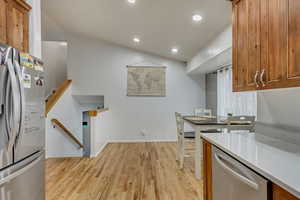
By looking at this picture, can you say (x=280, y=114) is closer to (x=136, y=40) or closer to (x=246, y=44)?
(x=246, y=44)

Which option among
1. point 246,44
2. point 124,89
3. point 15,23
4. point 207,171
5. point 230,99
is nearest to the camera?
point 246,44

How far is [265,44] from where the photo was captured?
1.35 metres

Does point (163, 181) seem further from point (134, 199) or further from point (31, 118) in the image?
point (31, 118)

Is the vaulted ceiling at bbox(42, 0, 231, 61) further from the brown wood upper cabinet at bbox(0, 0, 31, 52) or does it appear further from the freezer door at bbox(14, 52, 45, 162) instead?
the freezer door at bbox(14, 52, 45, 162)

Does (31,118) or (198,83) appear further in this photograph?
(198,83)

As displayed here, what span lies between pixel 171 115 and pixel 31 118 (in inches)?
180

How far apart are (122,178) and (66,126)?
8.81 ft

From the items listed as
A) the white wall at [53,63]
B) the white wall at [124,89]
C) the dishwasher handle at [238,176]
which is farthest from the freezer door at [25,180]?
the white wall at [53,63]

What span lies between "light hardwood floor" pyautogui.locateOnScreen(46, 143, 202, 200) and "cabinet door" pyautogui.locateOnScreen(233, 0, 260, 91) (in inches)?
64.9

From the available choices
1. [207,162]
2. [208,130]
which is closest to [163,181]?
[208,130]

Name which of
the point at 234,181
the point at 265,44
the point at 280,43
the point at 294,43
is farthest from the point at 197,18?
the point at 234,181

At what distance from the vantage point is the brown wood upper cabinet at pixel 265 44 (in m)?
1.12

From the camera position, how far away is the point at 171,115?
5.84m

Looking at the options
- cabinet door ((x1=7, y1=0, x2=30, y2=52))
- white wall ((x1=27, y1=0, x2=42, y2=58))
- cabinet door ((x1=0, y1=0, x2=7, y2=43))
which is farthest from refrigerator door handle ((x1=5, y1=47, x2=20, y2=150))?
white wall ((x1=27, y1=0, x2=42, y2=58))
